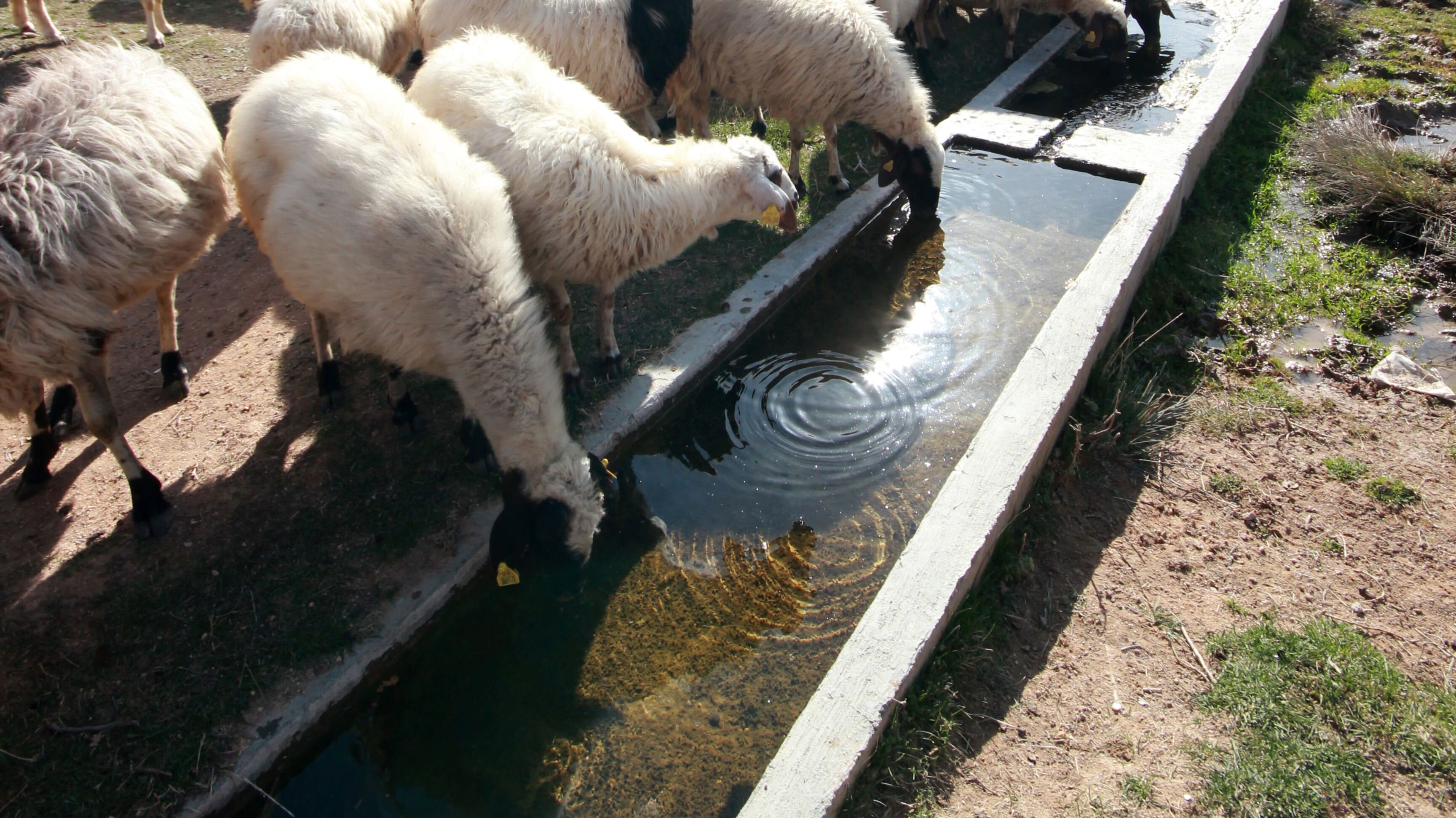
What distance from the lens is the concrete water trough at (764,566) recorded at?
288cm

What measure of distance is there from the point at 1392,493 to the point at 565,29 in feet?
18.5

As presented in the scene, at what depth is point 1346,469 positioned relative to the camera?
13.4 ft

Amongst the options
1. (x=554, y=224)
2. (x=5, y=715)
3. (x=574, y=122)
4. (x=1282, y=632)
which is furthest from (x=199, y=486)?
(x=1282, y=632)

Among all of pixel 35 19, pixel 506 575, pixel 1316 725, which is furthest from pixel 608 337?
pixel 35 19

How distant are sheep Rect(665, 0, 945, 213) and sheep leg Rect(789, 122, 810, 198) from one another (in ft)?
0.37

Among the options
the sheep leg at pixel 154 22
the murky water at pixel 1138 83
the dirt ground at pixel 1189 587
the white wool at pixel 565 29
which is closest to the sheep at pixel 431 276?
the dirt ground at pixel 1189 587

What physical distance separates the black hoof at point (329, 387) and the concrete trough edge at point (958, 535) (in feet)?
9.95

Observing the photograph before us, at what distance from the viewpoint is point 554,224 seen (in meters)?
4.07

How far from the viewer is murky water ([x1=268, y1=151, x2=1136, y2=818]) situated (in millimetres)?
2916

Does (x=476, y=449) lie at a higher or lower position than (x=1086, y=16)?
lower

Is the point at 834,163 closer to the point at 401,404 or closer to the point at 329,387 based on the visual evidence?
the point at 401,404

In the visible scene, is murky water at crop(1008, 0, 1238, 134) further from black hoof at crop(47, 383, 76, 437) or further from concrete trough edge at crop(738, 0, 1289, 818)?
black hoof at crop(47, 383, 76, 437)

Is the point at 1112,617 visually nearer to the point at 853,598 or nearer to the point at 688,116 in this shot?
the point at 853,598

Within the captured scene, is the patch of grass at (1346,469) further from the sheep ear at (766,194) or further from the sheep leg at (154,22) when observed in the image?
the sheep leg at (154,22)
